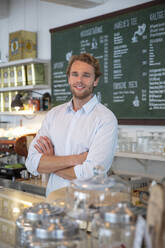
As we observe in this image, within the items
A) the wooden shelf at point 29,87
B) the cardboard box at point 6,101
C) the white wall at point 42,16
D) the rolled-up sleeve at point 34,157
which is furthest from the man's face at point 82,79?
the cardboard box at point 6,101

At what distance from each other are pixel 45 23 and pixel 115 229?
15.0 ft

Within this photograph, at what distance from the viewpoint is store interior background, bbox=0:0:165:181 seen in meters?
4.10

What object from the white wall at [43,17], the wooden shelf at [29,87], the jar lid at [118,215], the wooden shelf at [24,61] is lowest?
the jar lid at [118,215]

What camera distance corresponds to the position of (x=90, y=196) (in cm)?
119

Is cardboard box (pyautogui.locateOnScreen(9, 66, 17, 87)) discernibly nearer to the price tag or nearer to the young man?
the young man

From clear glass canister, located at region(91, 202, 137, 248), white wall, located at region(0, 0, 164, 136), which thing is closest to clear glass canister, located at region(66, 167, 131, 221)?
clear glass canister, located at region(91, 202, 137, 248)

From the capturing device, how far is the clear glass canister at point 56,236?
104 cm

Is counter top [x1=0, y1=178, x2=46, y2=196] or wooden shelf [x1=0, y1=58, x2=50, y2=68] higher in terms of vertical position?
wooden shelf [x1=0, y1=58, x2=50, y2=68]

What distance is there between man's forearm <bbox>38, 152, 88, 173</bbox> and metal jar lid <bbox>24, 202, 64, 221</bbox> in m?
0.95

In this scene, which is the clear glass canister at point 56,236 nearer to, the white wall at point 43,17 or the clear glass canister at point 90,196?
the clear glass canister at point 90,196

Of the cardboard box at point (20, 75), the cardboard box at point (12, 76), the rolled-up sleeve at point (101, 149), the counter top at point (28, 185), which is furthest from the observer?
the cardboard box at point (12, 76)

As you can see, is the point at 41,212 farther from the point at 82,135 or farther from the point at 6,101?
the point at 6,101

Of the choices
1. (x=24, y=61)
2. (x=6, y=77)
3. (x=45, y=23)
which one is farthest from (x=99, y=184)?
(x=6, y=77)

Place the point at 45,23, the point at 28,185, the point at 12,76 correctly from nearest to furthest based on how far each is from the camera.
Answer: the point at 28,185 < the point at 45,23 < the point at 12,76
